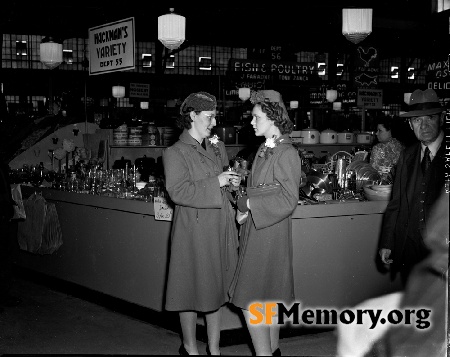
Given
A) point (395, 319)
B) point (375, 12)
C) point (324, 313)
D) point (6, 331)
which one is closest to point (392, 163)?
point (324, 313)

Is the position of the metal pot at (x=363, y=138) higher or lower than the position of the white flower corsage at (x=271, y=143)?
lower

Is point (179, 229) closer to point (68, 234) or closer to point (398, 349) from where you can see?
point (398, 349)

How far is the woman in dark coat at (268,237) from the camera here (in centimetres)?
386

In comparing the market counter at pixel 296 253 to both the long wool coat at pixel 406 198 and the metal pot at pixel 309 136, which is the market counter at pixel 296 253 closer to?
the long wool coat at pixel 406 198

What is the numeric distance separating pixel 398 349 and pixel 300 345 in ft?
2.63

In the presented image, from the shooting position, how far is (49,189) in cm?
697

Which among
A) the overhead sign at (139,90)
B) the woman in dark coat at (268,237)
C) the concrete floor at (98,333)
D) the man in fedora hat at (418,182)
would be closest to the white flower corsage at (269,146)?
the woman in dark coat at (268,237)

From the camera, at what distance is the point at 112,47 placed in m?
7.46

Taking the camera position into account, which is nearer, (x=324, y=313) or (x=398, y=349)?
(x=398, y=349)

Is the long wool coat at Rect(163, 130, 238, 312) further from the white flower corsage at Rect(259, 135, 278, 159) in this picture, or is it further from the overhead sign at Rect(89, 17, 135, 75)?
the overhead sign at Rect(89, 17, 135, 75)

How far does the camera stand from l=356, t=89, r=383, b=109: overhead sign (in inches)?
523
